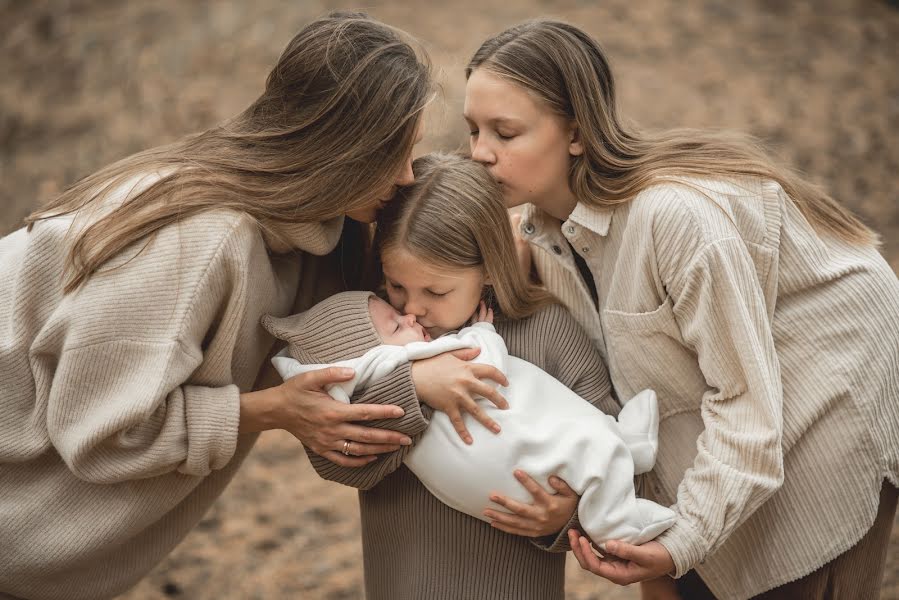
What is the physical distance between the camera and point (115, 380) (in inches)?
81.7

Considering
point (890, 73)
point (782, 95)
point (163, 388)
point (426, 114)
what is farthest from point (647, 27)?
point (163, 388)

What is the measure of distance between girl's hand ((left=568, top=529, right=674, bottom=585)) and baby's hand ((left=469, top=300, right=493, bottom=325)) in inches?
21.4

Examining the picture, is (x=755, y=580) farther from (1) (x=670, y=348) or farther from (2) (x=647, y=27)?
(2) (x=647, y=27)

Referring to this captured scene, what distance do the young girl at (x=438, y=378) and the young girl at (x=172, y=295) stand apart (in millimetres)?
113

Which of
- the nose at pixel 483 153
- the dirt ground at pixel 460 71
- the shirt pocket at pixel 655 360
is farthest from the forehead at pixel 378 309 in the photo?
the dirt ground at pixel 460 71

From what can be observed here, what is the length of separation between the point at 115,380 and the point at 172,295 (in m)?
0.23

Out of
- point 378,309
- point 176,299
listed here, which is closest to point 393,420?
point 378,309

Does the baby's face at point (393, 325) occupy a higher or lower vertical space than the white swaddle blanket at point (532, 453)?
higher

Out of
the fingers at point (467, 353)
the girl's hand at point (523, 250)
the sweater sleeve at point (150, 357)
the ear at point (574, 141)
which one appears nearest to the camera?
the sweater sleeve at point (150, 357)

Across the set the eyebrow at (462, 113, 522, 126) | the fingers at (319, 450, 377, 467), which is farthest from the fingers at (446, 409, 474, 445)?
the eyebrow at (462, 113, 522, 126)

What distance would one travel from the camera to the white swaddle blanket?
2.07 metres

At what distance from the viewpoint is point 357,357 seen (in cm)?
215

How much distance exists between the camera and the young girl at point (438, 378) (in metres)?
Answer: 2.20

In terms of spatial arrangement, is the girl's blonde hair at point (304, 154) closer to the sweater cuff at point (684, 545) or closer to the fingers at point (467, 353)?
the fingers at point (467, 353)
